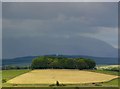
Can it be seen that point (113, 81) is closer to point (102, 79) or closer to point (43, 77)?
point (102, 79)

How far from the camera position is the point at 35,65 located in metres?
109

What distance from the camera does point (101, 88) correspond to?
194ft

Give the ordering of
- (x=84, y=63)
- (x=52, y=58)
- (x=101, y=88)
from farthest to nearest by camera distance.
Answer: (x=52, y=58), (x=84, y=63), (x=101, y=88)

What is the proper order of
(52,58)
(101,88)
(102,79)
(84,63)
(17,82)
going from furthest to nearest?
(52,58) → (84,63) → (102,79) → (17,82) → (101,88)

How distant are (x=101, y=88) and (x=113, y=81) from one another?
15.2 metres

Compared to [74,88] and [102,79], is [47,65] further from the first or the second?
[74,88]

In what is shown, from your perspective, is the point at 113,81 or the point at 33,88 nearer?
the point at 33,88

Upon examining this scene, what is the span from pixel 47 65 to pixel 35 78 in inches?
1059

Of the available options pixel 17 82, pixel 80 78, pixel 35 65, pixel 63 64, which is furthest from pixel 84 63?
pixel 17 82

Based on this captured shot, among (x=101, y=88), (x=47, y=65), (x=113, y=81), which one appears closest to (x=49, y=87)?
(x=101, y=88)

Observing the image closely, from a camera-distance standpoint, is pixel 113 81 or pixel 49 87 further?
pixel 113 81

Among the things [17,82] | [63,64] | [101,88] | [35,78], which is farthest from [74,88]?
[63,64]

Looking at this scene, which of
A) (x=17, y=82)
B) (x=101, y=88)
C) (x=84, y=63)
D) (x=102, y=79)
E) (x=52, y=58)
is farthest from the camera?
(x=52, y=58)

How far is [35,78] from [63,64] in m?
27.7
